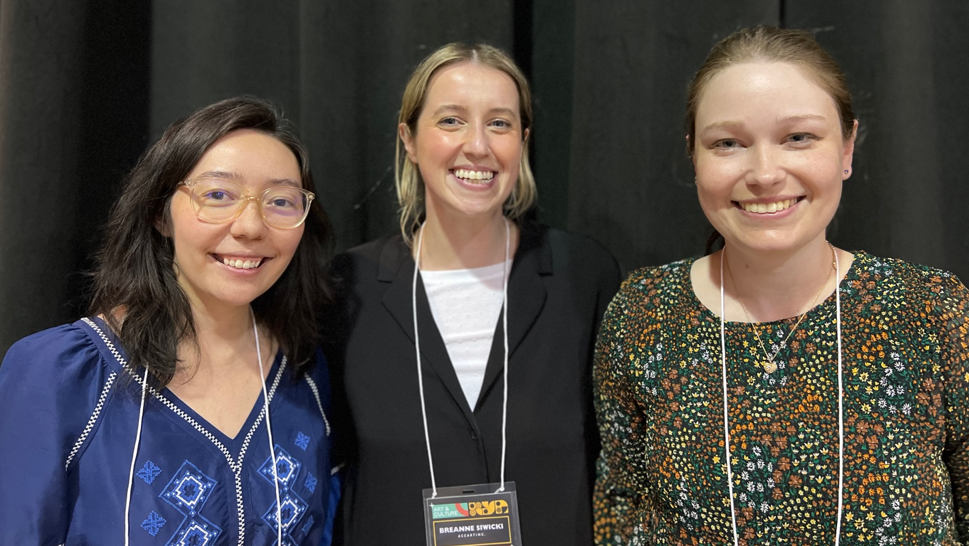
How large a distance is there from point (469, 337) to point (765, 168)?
82 cm

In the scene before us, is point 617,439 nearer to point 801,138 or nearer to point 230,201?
point 801,138

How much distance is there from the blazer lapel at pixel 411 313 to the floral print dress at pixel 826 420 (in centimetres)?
46

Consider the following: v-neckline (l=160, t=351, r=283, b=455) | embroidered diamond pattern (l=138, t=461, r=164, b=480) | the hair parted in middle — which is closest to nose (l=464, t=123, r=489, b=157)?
the hair parted in middle

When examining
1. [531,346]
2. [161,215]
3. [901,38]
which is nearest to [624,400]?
[531,346]

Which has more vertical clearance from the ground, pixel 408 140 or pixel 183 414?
pixel 408 140

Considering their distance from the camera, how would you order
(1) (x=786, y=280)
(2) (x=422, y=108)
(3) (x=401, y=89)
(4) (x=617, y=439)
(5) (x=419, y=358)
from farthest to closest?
1. (3) (x=401, y=89)
2. (2) (x=422, y=108)
3. (5) (x=419, y=358)
4. (4) (x=617, y=439)
5. (1) (x=786, y=280)

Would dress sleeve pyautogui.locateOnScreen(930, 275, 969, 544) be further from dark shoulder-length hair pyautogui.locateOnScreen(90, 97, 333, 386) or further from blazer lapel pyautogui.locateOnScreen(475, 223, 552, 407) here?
dark shoulder-length hair pyautogui.locateOnScreen(90, 97, 333, 386)

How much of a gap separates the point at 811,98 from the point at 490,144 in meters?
0.75

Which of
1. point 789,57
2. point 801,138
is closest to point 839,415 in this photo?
point 801,138

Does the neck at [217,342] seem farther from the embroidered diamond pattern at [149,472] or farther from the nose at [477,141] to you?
the nose at [477,141]

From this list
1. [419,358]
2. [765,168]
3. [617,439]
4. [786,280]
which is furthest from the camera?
[419,358]

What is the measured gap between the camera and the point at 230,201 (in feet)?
5.09

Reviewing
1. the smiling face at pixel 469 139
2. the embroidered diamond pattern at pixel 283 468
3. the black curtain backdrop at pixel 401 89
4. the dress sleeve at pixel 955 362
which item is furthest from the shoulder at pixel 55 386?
the dress sleeve at pixel 955 362

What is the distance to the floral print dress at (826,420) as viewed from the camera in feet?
4.42
